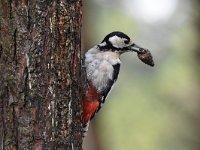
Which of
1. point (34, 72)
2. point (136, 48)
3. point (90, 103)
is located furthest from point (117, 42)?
point (34, 72)

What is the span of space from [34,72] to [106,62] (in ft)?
4.42

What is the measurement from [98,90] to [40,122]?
4.15 feet

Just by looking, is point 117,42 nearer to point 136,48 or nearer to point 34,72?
point 136,48

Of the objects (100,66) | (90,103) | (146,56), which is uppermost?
(146,56)

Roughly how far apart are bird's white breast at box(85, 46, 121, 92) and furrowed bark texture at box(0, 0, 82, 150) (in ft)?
3.47

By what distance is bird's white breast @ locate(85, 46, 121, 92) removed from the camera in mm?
4934

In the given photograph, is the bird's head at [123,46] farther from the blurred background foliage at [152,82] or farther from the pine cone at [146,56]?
the blurred background foliage at [152,82]

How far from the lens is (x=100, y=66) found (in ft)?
16.4

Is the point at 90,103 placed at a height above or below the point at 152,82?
above

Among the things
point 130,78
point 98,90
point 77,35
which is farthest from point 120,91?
point 77,35

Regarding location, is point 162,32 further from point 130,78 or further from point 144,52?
point 144,52

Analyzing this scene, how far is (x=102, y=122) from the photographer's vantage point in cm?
960

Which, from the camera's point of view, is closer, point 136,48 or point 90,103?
point 90,103

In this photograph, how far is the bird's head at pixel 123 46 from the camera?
4.95 meters
